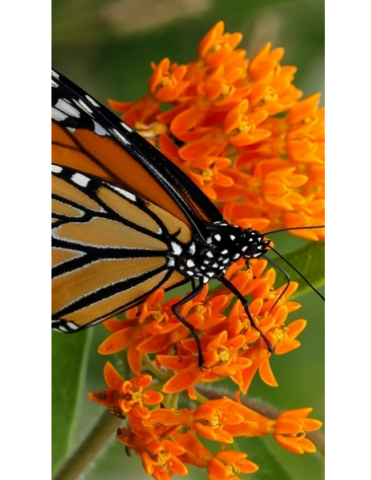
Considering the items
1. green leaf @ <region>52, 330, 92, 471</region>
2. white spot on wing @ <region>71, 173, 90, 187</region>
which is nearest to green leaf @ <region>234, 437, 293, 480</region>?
green leaf @ <region>52, 330, 92, 471</region>

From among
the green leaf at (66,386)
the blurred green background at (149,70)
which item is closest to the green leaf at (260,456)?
the blurred green background at (149,70)

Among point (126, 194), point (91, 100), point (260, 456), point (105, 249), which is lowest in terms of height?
point (260, 456)

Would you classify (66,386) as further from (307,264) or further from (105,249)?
(307,264)

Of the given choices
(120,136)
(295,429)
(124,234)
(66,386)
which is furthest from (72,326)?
(295,429)

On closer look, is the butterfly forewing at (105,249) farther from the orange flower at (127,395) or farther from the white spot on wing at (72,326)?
the orange flower at (127,395)

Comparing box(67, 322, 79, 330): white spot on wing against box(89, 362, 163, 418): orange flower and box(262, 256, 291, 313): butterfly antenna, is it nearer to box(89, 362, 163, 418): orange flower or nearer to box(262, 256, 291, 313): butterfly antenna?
box(89, 362, 163, 418): orange flower
